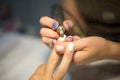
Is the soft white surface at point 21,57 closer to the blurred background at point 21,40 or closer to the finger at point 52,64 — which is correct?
the blurred background at point 21,40

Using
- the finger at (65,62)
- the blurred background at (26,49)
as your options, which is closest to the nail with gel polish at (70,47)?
the finger at (65,62)

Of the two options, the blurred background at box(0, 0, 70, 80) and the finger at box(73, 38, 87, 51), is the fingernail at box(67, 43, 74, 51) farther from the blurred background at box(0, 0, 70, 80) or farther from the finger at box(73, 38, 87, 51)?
the blurred background at box(0, 0, 70, 80)

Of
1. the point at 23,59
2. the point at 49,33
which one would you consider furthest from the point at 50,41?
the point at 23,59

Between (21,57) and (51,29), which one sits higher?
(51,29)

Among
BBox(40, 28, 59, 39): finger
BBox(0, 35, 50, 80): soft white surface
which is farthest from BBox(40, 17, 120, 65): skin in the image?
BBox(0, 35, 50, 80): soft white surface

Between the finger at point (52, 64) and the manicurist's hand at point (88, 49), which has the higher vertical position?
the manicurist's hand at point (88, 49)

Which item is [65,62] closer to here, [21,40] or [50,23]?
[50,23]

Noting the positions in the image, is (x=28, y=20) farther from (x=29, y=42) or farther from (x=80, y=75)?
(x=80, y=75)

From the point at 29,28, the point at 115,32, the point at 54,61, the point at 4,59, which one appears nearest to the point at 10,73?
the point at 4,59
